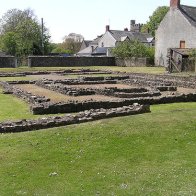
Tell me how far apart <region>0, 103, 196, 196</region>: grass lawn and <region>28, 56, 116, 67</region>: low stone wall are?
44.1 m

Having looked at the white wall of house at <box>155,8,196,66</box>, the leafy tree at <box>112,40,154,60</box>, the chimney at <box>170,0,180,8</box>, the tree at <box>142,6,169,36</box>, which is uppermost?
the tree at <box>142,6,169,36</box>

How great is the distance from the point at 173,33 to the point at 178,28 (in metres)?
1.15

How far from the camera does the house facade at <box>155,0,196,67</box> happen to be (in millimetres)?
51406

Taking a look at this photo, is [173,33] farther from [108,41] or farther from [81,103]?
[81,103]

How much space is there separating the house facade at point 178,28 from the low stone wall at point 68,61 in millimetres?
9514

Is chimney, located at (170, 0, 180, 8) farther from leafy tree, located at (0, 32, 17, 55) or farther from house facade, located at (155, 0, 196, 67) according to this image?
leafy tree, located at (0, 32, 17, 55)

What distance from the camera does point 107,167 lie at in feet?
32.4

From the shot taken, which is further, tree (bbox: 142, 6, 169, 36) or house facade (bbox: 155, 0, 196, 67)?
tree (bbox: 142, 6, 169, 36)

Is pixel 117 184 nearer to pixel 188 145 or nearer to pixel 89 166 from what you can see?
pixel 89 166

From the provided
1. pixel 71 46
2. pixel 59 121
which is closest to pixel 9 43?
pixel 71 46

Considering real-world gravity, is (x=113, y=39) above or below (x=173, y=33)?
above

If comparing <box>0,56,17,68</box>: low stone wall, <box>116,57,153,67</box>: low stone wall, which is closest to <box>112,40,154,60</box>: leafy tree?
<box>116,57,153,67</box>: low stone wall

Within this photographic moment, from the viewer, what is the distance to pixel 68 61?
59.1 m

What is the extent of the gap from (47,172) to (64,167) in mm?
537
